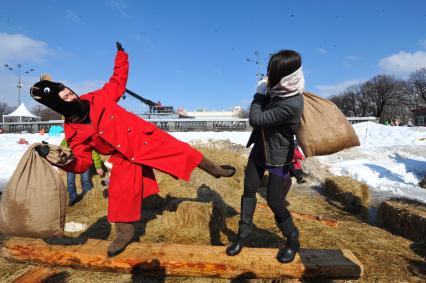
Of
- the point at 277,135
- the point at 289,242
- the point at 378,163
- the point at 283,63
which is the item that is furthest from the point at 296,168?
the point at 378,163

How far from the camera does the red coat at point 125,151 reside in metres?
3.54

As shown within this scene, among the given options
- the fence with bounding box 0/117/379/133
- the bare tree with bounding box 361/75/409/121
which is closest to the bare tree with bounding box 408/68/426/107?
the bare tree with bounding box 361/75/409/121

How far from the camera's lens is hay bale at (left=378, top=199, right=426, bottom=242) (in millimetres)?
4848

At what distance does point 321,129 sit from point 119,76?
239 cm

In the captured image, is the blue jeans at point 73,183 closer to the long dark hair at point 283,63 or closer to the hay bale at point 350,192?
the long dark hair at point 283,63

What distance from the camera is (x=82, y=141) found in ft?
12.0

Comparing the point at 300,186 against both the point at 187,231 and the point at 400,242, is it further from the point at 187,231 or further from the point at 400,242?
the point at 187,231

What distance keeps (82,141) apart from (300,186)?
7.27m

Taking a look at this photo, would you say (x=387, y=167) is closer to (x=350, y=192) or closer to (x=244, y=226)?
(x=350, y=192)

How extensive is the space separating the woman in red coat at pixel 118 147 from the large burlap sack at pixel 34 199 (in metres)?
0.14

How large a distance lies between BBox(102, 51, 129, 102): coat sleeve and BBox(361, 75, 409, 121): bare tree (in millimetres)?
65445

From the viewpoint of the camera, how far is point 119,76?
13.4 ft

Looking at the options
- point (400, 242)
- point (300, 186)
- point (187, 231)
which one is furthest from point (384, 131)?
point (187, 231)

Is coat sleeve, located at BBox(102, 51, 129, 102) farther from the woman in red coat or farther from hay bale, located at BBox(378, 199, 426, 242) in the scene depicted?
hay bale, located at BBox(378, 199, 426, 242)
